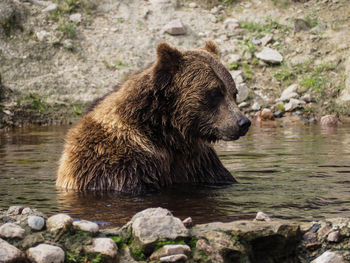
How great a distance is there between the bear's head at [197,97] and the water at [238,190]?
0.60 meters

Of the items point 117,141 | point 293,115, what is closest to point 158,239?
point 117,141

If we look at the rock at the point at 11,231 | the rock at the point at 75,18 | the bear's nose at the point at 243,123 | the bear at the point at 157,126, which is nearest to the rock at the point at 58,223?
the rock at the point at 11,231

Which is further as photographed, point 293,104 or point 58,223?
point 293,104

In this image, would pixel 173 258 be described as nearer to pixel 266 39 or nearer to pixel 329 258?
pixel 329 258

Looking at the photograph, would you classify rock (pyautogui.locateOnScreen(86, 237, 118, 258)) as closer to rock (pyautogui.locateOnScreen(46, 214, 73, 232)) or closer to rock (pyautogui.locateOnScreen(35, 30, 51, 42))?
rock (pyautogui.locateOnScreen(46, 214, 73, 232))

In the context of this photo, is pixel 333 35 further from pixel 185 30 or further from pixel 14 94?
pixel 14 94

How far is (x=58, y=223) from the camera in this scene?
3088mm

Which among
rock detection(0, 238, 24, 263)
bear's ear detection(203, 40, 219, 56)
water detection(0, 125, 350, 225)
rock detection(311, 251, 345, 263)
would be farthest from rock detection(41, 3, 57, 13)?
rock detection(311, 251, 345, 263)

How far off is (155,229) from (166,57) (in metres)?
2.58

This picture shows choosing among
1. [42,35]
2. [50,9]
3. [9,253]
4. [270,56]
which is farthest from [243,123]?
[50,9]

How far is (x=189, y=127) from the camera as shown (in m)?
5.21

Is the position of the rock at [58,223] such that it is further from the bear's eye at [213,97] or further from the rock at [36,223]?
the bear's eye at [213,97]

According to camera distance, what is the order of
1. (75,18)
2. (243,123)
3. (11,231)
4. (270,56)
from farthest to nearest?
(75,18), (270,56), (243,123), (11,231)

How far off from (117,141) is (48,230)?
82.8 inches
